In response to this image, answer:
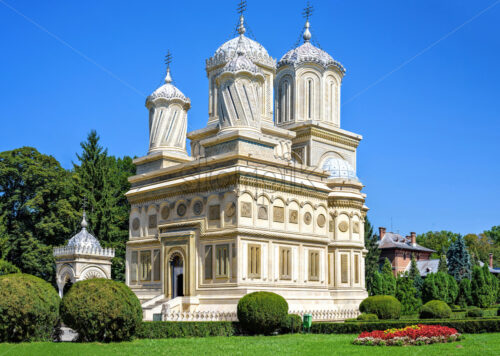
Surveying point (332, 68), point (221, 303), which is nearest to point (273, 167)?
point (221, 303)

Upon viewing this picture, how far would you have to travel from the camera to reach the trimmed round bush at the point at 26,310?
1769 cm

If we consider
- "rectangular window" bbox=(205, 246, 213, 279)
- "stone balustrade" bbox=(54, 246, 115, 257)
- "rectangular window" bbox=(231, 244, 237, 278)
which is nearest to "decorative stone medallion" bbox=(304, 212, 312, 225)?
"rectangular window" bbox=(231, 244, 237, 278)

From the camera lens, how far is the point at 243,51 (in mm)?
32375

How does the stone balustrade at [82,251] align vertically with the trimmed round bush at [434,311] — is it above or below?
above

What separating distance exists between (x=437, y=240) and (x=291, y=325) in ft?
216

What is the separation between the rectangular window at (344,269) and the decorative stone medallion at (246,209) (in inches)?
277

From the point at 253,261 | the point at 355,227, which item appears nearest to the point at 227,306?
the point at 253,261

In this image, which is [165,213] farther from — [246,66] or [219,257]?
[246,66]

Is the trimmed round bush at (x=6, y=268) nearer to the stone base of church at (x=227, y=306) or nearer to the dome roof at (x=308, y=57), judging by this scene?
the stone base of church at (x=227, y=306)

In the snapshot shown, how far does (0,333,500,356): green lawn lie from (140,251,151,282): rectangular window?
11.3 m

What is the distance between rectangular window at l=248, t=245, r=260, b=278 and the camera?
25.8 m

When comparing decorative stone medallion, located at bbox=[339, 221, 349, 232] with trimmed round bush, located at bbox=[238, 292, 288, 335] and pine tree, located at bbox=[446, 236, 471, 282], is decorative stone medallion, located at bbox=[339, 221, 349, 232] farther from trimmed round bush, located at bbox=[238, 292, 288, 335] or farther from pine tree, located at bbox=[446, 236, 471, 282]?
pine tree, located at bbox=[446, 236, 471, 282]

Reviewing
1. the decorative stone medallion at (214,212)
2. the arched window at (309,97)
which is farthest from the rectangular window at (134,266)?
the arched window at (309,97)

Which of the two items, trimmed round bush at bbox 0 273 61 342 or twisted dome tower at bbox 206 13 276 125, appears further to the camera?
twisted dome tower at bbox 206 13 276 125
